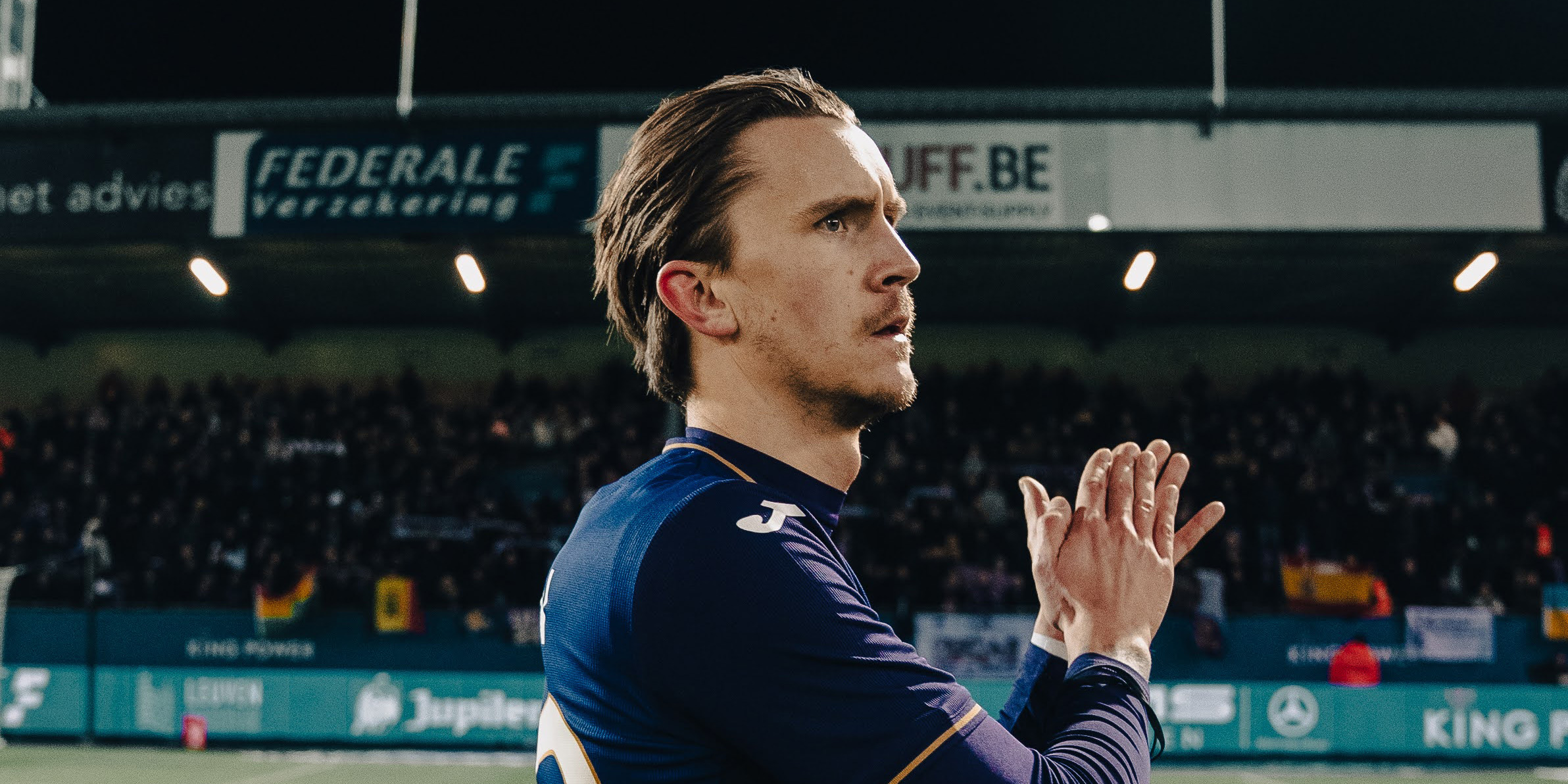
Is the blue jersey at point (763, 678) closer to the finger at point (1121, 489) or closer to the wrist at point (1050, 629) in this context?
the wrist at point (1050, 629)

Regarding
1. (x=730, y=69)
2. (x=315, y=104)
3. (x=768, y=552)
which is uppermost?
(x=730, y=69)

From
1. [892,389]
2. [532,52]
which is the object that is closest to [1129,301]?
[532,52]

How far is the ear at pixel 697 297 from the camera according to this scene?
5.03 feet

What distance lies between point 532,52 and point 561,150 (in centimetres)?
564

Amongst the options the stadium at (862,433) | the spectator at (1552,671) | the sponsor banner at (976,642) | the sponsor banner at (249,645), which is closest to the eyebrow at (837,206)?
the stadium at (862,433)

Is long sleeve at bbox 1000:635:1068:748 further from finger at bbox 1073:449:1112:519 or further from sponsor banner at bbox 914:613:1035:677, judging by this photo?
sponsor banner at bbox 914:613:1035:677

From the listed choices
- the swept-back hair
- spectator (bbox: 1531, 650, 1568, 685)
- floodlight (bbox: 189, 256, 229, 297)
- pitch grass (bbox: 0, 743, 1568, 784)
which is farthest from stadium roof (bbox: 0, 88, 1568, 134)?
the swept-back hair

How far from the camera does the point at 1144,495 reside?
161cm

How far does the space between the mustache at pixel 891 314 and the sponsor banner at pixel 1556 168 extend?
12367 mm

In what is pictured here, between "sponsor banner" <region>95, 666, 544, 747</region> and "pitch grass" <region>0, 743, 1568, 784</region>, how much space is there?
22 cm

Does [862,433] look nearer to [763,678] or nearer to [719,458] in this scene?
[719,458]

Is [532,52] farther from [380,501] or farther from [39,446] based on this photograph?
[39,446]

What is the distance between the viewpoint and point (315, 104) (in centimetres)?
1176

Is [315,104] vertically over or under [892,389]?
over
